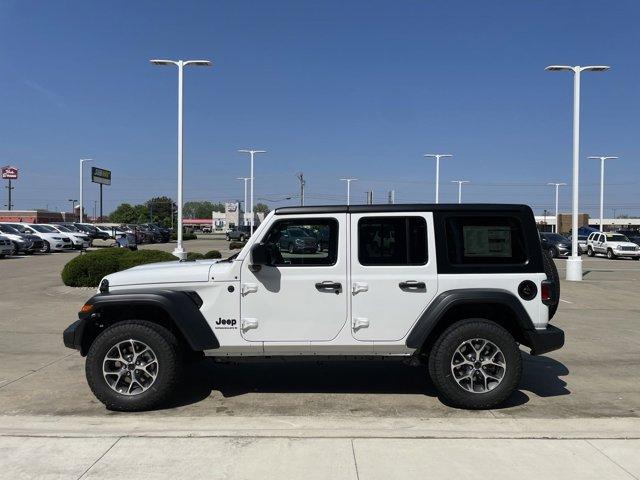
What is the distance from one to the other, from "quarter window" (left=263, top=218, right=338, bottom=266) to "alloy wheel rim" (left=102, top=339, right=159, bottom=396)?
1.46 metres

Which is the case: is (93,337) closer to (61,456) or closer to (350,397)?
(61,456)

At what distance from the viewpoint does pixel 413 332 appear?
5098 mm

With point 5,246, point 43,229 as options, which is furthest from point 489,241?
point 43,229

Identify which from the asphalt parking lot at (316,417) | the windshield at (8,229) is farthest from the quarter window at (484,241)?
the windshield at (8,229)

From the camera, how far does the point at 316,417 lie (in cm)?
504

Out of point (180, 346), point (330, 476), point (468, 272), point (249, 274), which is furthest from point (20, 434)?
point (468, 272)

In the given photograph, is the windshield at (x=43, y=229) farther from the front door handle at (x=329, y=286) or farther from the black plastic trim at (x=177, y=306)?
the front door handle at (x=329, y=286)

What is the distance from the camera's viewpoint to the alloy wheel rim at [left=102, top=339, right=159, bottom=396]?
5094 mm

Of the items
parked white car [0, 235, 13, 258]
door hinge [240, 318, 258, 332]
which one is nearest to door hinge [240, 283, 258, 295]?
door hinge [240, 318, 258, 332]

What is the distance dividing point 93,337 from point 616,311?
10.6m

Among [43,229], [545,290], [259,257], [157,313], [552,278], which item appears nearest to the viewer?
[259,257]

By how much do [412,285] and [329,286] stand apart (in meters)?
0.76

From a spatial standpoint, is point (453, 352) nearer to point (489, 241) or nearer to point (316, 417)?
point (489, 241)

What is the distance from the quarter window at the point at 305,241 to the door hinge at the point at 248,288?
0.33 meters
